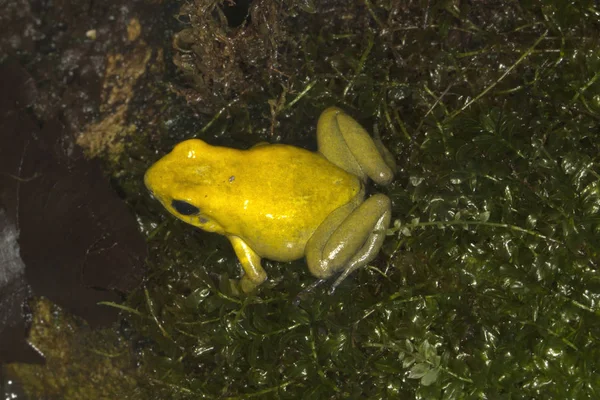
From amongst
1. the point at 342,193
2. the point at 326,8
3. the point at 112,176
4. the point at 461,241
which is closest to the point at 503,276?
the point at 461,241

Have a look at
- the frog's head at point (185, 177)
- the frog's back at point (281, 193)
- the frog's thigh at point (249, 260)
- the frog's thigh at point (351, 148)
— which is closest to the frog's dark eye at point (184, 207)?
the frog's head at point (185, 177)

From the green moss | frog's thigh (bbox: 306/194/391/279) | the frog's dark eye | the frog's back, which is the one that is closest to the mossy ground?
the green moss

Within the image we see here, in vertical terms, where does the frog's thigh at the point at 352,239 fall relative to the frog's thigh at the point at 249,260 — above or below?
above

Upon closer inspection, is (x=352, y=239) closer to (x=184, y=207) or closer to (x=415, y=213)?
(x=415, y=213)

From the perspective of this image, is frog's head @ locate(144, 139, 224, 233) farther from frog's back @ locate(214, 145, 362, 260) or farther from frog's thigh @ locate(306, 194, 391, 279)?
frog's thigh @ locate(306, 194, 391, 279)

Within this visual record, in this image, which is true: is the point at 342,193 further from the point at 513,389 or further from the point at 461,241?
the point at 513,389

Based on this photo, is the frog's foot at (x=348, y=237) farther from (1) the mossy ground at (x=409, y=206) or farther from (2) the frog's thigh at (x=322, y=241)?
(1) the mossy ground at (x=409, y=206)

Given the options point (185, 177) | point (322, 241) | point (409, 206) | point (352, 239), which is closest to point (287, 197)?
point (322, 241)
